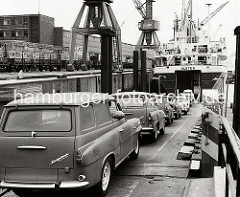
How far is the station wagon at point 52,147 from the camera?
18.6 ft

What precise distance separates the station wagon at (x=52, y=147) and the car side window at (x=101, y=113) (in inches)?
8.7

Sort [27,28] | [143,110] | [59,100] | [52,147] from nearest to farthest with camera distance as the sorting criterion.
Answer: [52,147] < [59,100] < [143,110] < [27,28]

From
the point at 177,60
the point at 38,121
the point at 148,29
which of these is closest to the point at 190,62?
the point at 177,60

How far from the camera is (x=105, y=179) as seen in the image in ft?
21.4

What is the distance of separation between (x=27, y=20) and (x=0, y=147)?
75.8 metres

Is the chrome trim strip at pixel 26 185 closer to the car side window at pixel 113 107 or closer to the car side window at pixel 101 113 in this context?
the car side window at pixel 101 113

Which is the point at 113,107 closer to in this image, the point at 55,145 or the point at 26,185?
the point at 55,145

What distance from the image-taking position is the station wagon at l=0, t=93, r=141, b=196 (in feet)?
18.6

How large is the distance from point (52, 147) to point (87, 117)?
2.89ft

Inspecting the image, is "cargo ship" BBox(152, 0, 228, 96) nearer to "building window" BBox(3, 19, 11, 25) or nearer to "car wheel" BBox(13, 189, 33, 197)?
"building window" BBox(3, 19, 11, 25)

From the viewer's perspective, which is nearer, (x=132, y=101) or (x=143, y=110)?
(x=143, y=110)

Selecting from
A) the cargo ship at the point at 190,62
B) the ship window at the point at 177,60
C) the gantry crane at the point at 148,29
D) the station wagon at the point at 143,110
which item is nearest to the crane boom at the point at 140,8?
the gantry crane at the point at 148,29

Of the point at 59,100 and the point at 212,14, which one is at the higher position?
the point at 212,14

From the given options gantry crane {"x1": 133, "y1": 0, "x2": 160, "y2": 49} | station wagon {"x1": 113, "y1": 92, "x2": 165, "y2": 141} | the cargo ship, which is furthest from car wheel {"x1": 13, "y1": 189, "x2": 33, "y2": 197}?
gantry crane {"x1": 133, "y1": 0, "x2": 160, "y2": 49}
